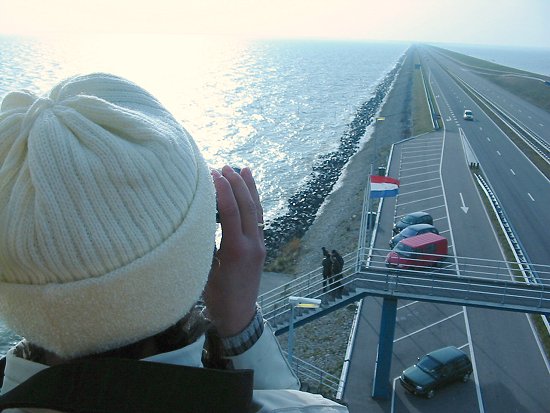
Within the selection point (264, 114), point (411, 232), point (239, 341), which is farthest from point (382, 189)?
point (264, 114)

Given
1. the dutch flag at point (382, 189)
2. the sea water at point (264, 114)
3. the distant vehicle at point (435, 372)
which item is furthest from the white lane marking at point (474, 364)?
the sea water at point (264, 114)

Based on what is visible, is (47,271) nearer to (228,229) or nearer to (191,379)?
(191,379)

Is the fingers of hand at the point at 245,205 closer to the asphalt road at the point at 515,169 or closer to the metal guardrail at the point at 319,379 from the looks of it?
the metal guardrail at the point at 319,379

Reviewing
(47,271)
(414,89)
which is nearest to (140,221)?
(47,271)

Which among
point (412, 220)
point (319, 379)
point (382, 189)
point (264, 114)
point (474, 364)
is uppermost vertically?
point (382, 189)

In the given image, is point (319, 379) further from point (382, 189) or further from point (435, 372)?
point (382, 189)
